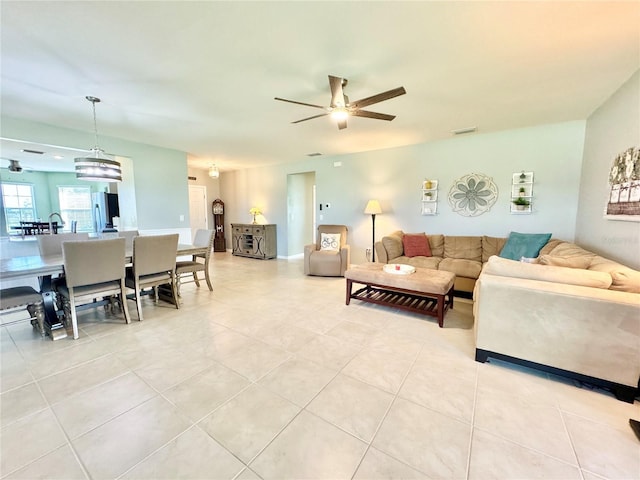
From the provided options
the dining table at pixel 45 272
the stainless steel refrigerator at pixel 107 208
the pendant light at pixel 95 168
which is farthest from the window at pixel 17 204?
the pendant light at pixel 95 168

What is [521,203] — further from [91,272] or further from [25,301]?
[25,301]

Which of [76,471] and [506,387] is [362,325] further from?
[76,471]

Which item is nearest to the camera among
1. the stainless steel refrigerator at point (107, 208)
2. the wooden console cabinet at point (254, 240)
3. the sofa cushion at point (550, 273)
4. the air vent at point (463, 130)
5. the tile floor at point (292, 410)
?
the tile floor at point (292, 410)

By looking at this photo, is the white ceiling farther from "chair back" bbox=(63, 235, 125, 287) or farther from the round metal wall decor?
"chair back" bbox=(63, 235, 125, 287)

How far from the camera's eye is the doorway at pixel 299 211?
686cm

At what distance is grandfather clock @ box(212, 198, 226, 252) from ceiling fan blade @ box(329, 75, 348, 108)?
6390 millimetres

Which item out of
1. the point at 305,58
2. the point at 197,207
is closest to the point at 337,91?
the point at 305,58

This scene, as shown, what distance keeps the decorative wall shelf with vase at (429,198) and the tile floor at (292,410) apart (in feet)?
8.44

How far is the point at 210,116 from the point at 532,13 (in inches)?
132

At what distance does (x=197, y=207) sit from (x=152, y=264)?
16.2ft

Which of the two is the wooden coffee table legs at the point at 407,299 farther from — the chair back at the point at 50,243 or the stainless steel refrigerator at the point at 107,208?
the stainless steel refrigerator at the point at 107,208

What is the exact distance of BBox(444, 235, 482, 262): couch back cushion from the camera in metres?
4.07

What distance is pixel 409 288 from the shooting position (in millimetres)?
2945

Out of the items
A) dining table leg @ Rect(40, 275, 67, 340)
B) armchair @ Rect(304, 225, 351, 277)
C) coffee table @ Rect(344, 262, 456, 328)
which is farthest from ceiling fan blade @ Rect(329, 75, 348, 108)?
dining table leg @ Rect(40, 275, 67, 340)
